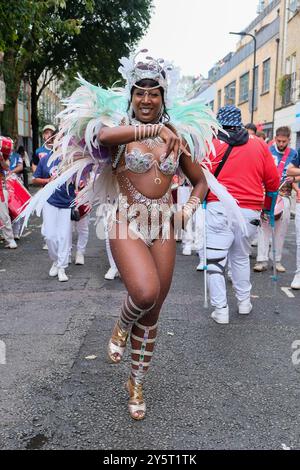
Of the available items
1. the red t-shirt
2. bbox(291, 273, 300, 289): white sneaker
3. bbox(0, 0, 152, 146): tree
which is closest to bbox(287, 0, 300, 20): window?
bbox(0, 0, 152, 146): tree

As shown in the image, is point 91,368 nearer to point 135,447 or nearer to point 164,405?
point 164,405

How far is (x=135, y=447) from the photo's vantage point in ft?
9.13

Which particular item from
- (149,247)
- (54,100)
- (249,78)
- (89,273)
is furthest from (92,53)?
(54,100)

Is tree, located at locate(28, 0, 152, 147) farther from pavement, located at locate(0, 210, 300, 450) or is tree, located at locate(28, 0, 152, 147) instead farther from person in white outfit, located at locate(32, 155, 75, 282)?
pavement, located at locate(0, 210, 300, 450)

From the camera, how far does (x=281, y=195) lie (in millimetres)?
7324

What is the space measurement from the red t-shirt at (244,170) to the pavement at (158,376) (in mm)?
1273

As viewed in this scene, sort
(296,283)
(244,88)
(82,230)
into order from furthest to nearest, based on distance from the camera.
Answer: (244,88), (82,230), (296,283)

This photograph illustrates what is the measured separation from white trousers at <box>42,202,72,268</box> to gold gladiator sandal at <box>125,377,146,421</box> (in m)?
3.74

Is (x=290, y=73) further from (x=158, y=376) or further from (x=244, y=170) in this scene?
(x=158, y=376)

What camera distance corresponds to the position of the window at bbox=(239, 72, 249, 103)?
3241cm

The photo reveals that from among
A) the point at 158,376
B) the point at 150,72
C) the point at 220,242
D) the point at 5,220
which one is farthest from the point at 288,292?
the point at 5,220

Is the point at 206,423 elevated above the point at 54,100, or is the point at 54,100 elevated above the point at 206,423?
the point at 54,100

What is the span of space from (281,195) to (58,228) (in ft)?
10.7

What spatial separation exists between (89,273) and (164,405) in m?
4.08
